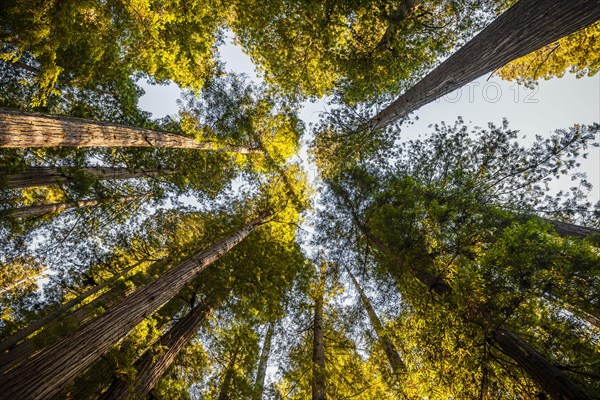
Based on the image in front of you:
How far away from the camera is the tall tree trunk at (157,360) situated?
3926mm

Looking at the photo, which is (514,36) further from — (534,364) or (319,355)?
(319,355)

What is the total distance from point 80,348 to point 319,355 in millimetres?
5475

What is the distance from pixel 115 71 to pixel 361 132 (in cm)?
843

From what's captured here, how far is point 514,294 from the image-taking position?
3115 mm

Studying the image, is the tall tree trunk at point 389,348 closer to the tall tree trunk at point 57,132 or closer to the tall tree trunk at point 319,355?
the tall tree trunk at point 319,355

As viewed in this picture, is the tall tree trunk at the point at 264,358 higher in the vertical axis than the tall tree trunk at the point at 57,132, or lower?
lower

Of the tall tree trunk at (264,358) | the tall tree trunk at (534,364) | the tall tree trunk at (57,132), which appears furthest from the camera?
the tall tree trunk at (264,358)

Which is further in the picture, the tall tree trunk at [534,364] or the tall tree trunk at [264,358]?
the tall tree trunk at [264,358]

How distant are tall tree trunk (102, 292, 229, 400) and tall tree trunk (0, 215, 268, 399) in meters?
1.03

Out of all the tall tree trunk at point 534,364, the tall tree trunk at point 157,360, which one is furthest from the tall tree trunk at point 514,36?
the tall tree trunk at point 157,360

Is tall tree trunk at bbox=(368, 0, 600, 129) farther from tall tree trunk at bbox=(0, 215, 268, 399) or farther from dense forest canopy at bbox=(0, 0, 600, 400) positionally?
tall tree trunk at bbox=(0, 215, 268, 399)

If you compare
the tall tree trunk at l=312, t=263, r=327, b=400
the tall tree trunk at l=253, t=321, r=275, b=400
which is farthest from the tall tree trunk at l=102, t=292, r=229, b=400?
the tall tree trunk at l=253, t=321, r=275, b=400

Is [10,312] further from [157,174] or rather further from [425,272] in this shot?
[425,272]

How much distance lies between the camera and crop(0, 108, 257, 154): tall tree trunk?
287 centimetres
